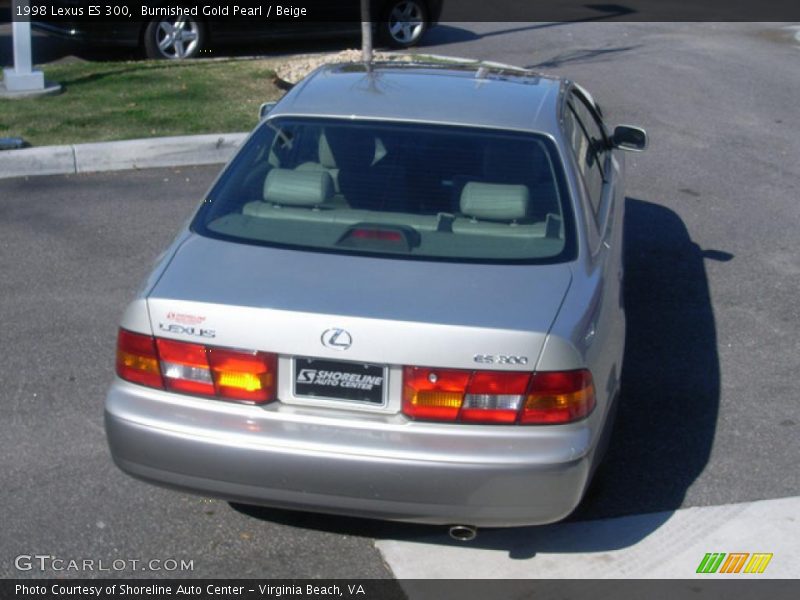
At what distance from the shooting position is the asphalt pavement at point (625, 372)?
442 centimetres

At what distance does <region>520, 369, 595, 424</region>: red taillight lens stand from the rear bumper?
4 cm

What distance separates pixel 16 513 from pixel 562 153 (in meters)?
2.58

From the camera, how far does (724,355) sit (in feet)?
20.4

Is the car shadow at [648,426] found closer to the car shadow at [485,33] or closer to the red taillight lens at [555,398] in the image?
the red taillight lens at [555,398]

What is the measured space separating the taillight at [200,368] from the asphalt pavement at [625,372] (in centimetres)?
74

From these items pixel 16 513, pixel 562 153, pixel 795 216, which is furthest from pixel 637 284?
pixel 16 513

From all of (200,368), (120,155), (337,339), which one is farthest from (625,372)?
(120,155)

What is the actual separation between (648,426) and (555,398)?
5.81ft

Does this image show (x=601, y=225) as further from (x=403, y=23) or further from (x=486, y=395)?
(x=403, y=23)

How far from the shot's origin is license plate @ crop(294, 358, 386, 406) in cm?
377

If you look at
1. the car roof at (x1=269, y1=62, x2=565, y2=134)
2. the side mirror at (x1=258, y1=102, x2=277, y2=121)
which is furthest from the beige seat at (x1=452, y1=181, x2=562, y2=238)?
the side mirror at (x1=258, y1=102, x2=277, y2=121)

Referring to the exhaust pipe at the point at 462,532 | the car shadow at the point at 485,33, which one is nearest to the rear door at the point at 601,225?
the exhaust pipe at the point at 462,532

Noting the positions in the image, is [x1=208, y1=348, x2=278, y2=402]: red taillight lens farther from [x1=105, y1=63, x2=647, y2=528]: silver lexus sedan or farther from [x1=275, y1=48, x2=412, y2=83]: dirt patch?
[x1=275, y1=48, x2=412, y2=83]: dirt patch

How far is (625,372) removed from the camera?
19.6 ft
